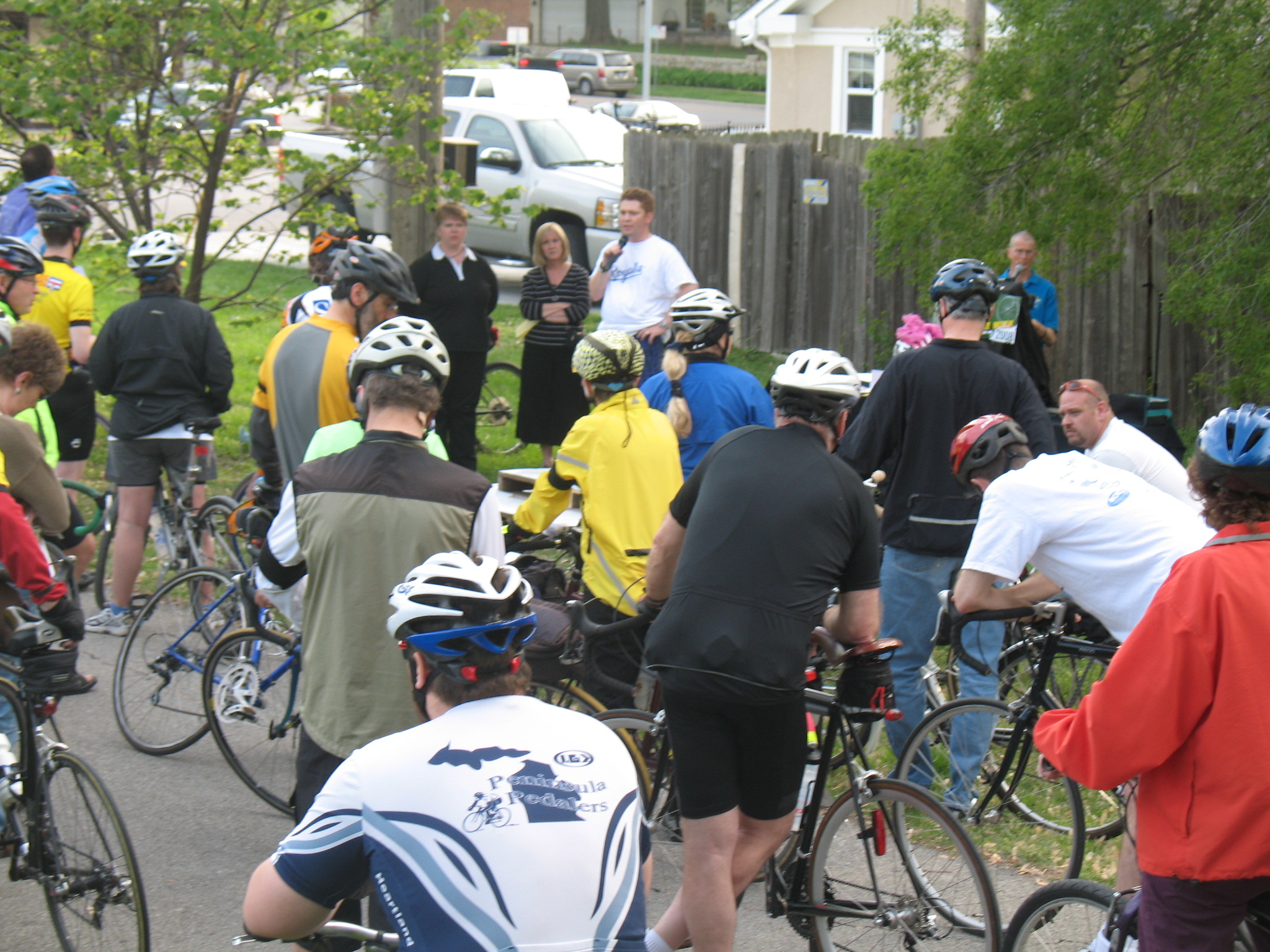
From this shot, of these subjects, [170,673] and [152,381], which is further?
[152,381]

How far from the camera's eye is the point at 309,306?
7.11 m

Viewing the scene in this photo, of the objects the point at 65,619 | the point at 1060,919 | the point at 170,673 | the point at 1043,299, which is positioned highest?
the point at 1043,299

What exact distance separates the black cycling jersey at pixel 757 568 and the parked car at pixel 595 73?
48768 millimetres

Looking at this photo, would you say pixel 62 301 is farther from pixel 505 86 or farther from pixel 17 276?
pixel 505 86

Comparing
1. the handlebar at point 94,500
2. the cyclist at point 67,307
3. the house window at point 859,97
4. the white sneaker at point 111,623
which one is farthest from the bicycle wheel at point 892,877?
the house window at point 859,97

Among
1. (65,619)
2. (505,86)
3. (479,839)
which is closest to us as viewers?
(479,839)

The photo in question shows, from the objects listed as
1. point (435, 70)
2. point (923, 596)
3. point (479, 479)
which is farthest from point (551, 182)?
point (479, 479)

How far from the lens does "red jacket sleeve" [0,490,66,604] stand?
168 inches

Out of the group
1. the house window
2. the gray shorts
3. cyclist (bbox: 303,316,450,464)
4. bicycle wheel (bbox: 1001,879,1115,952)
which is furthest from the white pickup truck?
bicycle wheel (bbox: 1001,879,1115,952)

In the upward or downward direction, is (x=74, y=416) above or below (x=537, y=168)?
below

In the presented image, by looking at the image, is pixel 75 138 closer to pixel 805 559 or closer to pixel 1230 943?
pixel 805 559

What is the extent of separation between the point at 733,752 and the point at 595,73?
5072 centimetres

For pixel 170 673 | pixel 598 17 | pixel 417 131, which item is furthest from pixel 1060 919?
pixel 598 17

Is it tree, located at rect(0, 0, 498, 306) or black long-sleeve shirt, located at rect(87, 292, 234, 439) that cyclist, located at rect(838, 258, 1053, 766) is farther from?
tree, located at rect(0, 0, 498, 306)
